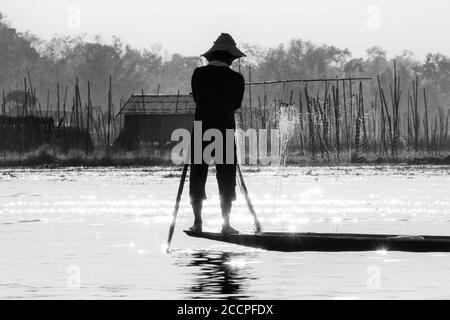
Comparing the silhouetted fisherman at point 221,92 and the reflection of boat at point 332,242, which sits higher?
the silhouetted fisherman at point 221,92

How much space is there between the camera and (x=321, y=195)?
94.2ft

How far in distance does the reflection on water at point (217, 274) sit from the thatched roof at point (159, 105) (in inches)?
1779

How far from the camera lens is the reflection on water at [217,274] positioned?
11.0m

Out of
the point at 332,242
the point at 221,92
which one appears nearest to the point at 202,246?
the point at 332,242

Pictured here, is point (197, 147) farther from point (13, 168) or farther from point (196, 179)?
point (13, 168)

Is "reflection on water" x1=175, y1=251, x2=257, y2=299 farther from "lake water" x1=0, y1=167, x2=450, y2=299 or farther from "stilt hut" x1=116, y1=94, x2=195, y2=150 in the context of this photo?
"stilt hut" x1=116, y1=94, x2=195, y2=150

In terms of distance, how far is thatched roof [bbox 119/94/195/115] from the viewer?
6000cm

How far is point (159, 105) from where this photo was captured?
6078 centimetres

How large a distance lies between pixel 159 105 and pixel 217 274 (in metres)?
48.6

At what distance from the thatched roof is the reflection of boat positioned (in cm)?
4525

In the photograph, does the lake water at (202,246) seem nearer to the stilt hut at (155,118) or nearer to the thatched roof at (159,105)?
the stilt hut at (155,118)

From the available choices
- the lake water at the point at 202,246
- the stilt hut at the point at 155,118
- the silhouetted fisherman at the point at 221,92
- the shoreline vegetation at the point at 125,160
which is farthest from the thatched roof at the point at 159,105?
the silhouetted fisherman at the point at 221,92

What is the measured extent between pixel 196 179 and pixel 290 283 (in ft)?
9.12

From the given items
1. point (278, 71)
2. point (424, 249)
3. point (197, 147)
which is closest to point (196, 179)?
point (197, 147)
